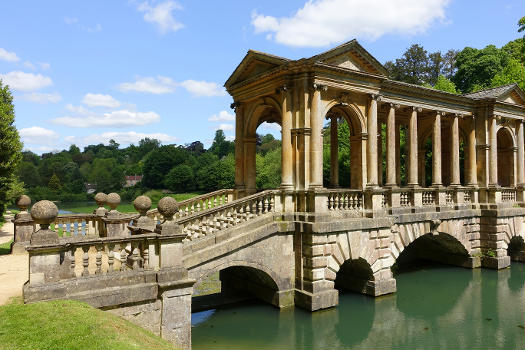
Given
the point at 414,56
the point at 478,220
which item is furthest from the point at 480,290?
the point at 414,56

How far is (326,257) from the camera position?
13266 mm

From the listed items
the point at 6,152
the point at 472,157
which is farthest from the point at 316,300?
the point at 6,152

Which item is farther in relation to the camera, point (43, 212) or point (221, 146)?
point (221, 146)

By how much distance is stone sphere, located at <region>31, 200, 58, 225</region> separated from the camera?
8.09 meters

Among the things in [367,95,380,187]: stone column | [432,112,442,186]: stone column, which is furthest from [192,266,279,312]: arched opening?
[432,112,442,186]: stone column

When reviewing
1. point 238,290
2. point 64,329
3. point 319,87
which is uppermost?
point 319,87

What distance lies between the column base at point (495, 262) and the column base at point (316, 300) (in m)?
10.4

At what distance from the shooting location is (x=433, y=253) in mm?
21734

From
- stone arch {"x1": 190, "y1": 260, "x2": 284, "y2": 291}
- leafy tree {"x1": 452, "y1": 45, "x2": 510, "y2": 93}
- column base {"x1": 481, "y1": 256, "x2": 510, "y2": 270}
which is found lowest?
column base {"x1": 481, "y1": 256, "x2": 510, "y2": 270}

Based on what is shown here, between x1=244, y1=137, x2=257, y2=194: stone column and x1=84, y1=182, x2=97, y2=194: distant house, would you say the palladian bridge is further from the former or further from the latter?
x1=84, y1=182, x2=97, y2=194: distant house

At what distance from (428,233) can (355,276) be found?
4383mm

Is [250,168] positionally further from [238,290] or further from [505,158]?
[505,158]

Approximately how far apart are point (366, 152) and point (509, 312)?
7.34 m

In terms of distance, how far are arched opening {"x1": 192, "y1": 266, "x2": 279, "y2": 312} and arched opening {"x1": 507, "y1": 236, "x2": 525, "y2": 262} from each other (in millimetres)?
15552
